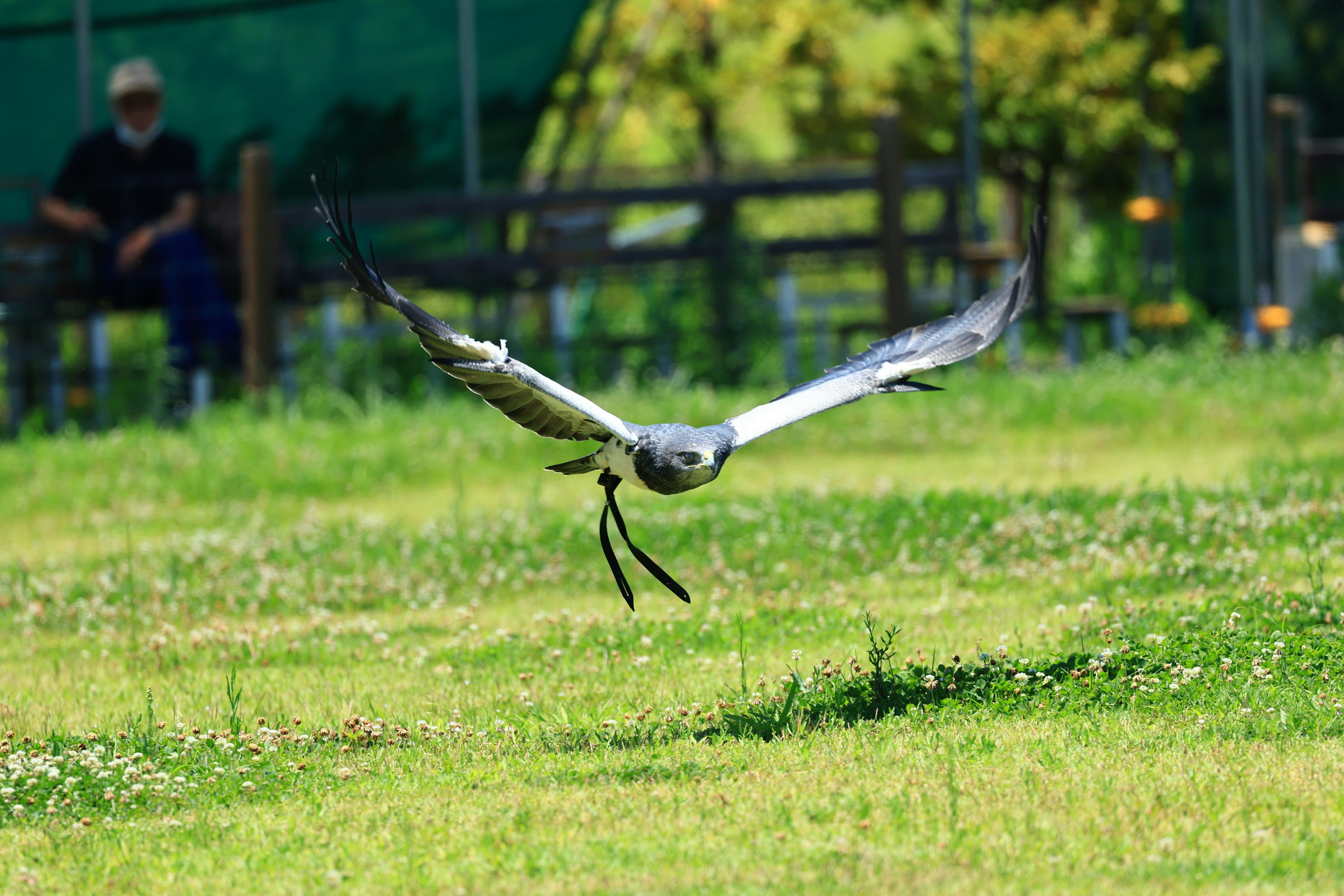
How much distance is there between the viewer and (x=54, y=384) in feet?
52.6

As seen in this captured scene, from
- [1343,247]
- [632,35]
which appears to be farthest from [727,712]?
[632,35]

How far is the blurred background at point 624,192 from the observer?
15.7 m

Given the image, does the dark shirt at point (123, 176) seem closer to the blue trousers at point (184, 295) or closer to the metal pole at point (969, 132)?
the blue trousers at point (184, 295)

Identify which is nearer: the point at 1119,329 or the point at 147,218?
the point at 147,218

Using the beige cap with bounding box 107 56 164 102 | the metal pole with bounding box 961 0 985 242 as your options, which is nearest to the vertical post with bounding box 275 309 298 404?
the beige cap with bounding box 107 56 164 102

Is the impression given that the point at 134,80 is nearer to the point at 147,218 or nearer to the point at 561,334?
the point at 147,218

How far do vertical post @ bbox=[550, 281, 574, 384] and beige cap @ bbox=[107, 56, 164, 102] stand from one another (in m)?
3.76

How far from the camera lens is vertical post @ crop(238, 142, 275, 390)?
15.0 meters

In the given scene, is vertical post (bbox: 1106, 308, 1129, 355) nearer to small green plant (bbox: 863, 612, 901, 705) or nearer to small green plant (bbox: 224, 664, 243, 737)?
small green plant (bbox: 863, 612, 901, 705)

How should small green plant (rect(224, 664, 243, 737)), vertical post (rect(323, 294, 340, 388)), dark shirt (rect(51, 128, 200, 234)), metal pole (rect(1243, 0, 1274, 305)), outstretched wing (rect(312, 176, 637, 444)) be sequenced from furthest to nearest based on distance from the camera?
metal pole (rect(1243, 0, 1274, 305)), dark shirt (rect(51, 128, 200, 234)), vertical post (rect(323, 294, 340, 388)), small green plant (rect(224, 664, 243, 737)), outstretched wing (rect(312, 176, 637, 444))

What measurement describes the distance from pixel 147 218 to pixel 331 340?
196 centimetres

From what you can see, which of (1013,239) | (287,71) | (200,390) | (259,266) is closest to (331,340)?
(259,266)

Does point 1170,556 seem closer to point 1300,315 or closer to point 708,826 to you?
point 708,826

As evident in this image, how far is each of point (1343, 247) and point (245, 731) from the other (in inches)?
561
